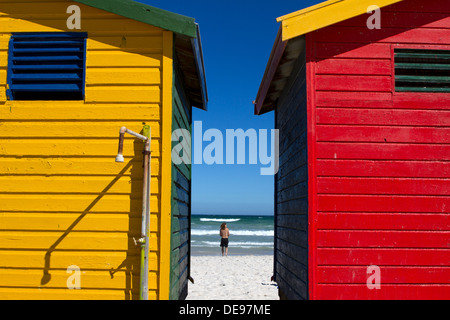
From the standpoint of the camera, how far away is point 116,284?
17.8 feet

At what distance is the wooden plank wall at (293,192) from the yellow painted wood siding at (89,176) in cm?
190

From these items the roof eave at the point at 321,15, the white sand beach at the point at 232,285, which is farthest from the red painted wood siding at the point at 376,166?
the white sand beach at the point at 232,285

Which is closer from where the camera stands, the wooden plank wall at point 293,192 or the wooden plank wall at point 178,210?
the wooden plank wall at point 178,210

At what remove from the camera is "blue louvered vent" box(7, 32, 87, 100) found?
5828 millimetres

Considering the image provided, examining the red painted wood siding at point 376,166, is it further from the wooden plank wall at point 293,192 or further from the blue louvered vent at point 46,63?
the blue louvered vent at point 46,63

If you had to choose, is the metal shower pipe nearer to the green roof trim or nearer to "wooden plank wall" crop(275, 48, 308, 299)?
the green roof trim

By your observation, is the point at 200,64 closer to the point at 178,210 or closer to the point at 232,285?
the point at 178,210

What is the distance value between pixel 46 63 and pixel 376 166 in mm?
4546

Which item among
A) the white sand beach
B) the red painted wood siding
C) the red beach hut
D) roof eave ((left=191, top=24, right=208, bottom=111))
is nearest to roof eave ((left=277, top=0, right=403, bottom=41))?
the red beach hut

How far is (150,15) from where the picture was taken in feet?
18.8

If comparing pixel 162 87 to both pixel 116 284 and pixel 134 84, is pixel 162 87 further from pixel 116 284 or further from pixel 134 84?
pixel 116 284

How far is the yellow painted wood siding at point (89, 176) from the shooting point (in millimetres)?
5469

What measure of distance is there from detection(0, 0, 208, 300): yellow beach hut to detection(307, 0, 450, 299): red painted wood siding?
1.90 m
